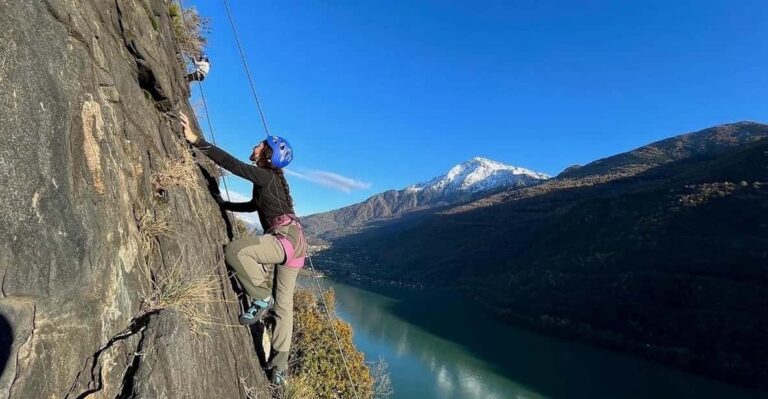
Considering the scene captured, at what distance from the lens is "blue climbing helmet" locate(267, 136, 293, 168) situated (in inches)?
228

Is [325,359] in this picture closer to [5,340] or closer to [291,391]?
[291,391]

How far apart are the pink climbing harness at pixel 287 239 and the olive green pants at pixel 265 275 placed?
0.19ft

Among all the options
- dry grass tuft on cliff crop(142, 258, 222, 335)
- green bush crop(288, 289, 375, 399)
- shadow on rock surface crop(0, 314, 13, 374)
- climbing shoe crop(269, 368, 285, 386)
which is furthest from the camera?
green bush crop(288, 289, 375, 399)

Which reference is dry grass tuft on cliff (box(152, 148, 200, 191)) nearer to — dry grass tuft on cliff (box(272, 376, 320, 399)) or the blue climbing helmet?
the blue climbing helmet

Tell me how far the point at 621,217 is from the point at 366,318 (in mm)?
67829

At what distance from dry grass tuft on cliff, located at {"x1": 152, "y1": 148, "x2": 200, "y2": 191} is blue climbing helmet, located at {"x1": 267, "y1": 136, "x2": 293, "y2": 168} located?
902mm

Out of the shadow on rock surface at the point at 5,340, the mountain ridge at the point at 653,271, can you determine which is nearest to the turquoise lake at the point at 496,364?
the mountain ridge at the point at 653,271

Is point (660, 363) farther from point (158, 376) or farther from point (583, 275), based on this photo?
point (158, 376)

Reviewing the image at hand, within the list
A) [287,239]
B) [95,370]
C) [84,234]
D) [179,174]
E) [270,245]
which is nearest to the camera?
[95,370]

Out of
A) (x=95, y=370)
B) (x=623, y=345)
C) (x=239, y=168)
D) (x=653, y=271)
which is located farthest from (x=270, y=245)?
(x=653, y=271)

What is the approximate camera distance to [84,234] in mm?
3359

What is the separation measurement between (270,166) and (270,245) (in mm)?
955

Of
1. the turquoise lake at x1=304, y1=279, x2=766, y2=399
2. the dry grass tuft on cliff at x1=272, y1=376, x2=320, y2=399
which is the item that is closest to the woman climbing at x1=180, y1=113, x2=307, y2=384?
the dry grass tuft on cliff at x1=272, y1=376, x2=320, y2=399

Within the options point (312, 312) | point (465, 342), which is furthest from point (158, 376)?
point (465, 342)
